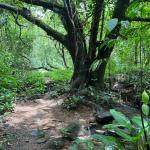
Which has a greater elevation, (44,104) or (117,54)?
(117,54)

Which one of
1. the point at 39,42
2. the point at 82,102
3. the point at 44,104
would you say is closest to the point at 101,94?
the point at 82,102

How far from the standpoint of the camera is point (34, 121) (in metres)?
6.25

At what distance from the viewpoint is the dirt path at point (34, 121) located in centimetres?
516

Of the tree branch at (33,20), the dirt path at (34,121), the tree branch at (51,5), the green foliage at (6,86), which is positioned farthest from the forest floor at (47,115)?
the tree branch at (51,5)

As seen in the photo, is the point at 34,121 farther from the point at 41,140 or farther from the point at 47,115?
the point at 41,140

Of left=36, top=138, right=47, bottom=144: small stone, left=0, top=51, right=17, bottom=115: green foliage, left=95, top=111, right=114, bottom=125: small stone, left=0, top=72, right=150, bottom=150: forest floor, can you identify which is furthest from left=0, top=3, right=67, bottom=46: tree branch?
left=36, top=138, right=47, bottom=144: small stone

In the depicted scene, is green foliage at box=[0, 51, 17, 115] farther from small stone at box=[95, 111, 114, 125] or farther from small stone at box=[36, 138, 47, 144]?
small stone at box=[95, 111, 114, 125]

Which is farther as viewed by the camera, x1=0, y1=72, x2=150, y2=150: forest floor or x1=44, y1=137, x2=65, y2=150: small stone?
x1=0, y1=72, x2=150, y2=150: forest floor

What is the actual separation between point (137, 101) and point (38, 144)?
3668mm

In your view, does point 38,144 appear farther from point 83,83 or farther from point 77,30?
point 77,30

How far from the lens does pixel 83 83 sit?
8.03 m

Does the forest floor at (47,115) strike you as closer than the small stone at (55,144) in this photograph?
No

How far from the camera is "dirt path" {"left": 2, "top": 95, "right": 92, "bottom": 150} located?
16.9 ft

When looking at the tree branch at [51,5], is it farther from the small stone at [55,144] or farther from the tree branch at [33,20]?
the small stone at [55,144]
